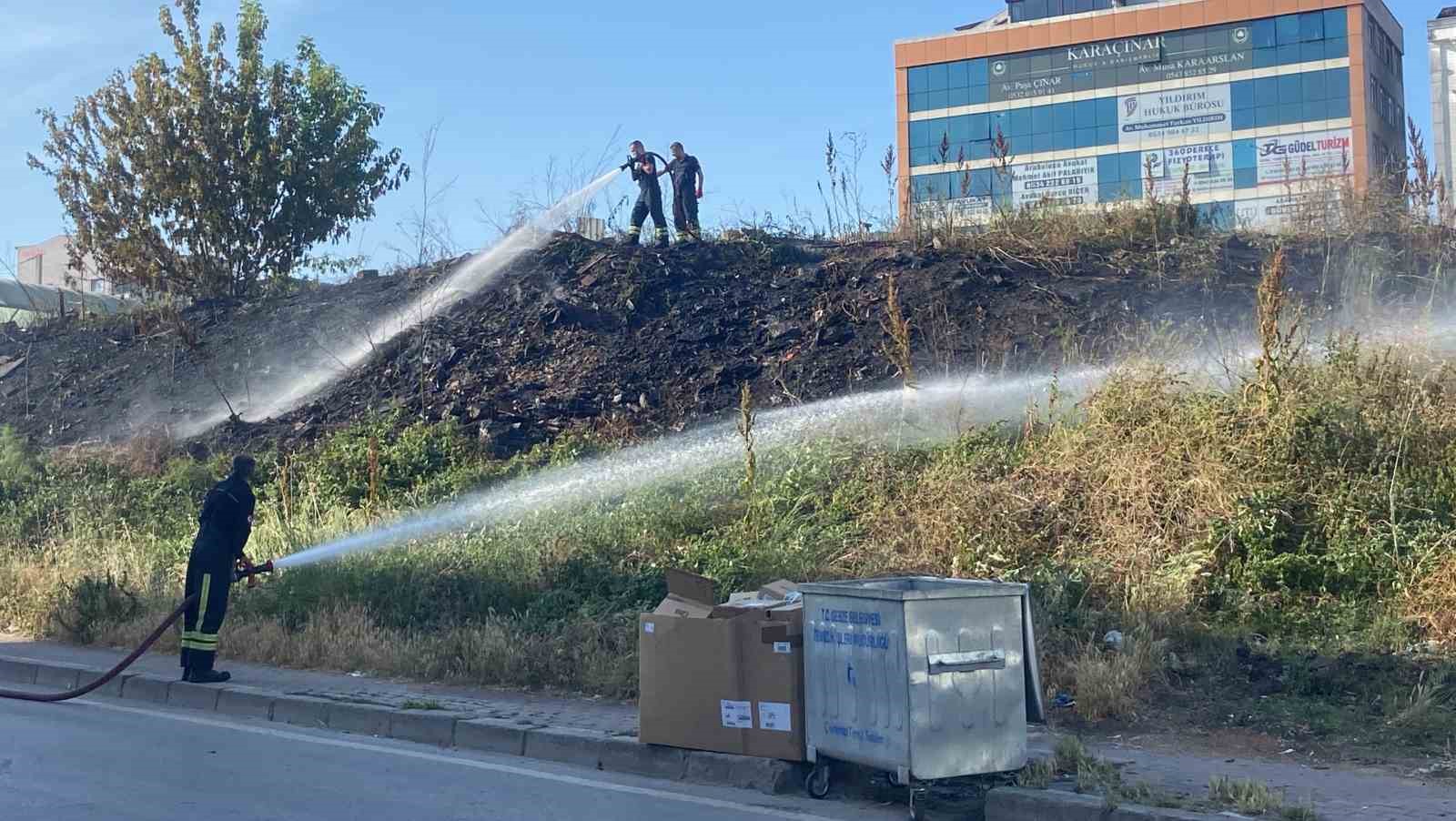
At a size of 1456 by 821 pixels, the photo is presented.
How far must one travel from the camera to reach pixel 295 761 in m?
8.23

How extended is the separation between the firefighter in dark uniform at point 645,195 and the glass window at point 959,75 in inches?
1770

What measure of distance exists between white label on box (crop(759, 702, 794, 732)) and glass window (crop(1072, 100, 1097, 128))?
56.8 meters

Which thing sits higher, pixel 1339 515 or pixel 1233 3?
pixel 1233 3

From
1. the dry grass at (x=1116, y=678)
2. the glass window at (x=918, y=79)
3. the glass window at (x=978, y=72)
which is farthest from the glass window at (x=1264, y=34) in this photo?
the dry grass at (x=1116, y=678)

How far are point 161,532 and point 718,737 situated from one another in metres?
11.2

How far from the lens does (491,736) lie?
8.69 meters

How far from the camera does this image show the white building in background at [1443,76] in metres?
51.7

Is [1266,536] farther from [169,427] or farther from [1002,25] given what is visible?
[1002,25]

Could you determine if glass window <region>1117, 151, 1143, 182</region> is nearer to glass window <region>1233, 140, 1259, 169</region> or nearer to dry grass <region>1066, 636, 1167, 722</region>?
glass window <region>1233, 140, 1259, 169</region>

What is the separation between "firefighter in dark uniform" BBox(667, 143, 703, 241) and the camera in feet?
65.8

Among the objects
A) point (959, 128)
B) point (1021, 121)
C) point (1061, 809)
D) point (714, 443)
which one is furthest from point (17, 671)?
point (1021, 121)

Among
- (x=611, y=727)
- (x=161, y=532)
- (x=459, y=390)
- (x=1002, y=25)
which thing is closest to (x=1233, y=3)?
(x=1002, y=25)

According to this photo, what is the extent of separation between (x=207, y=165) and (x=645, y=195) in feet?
25.7

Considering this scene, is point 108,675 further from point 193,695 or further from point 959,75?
point 959,75
